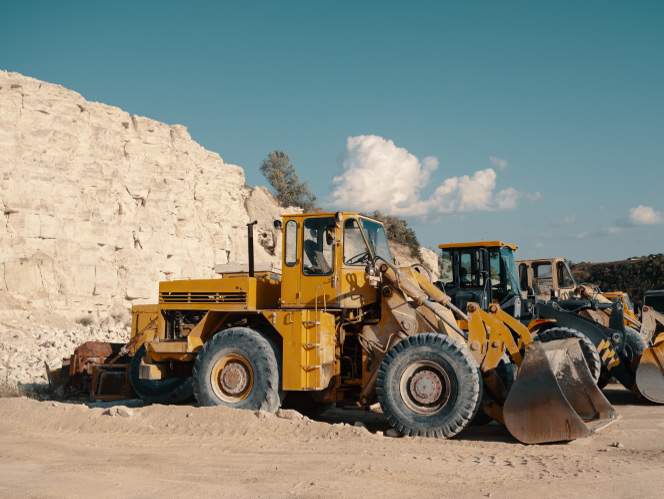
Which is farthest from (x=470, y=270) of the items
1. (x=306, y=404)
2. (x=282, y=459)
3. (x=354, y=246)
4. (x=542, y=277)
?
(x=282, y=459)

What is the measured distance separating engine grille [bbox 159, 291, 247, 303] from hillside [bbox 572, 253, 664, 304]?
28.3 m

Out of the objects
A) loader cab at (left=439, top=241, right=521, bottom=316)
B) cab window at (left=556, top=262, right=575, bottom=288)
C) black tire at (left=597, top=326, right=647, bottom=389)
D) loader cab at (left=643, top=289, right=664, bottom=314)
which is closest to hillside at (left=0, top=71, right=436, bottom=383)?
loader cab at (left=439, top=241, right=521, bottom=316)

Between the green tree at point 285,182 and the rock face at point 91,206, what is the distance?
611 inches

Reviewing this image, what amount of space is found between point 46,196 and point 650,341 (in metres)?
19.5

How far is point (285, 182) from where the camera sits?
49094 mm

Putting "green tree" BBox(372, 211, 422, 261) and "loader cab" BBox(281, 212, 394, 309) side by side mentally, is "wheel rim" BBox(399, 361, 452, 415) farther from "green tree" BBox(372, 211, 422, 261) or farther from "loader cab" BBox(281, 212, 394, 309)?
"green tree" BBox(372, 211, 422, 261)

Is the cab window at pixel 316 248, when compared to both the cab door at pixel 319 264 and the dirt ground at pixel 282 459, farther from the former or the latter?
the dirt ground at pixel 282 459

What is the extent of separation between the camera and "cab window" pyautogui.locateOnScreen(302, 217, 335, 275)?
9477 mm

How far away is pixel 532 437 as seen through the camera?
25.5 feet

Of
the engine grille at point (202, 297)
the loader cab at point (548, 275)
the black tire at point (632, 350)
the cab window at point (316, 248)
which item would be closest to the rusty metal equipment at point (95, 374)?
the engine grille at point (202, 297)

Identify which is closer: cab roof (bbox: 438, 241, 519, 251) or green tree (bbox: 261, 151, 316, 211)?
cab roof (bbox: 438, 241, 519, 251)

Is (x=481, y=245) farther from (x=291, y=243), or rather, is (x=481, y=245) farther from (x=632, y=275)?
(x=632, y=275)

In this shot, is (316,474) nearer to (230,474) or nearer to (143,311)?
(230,474)

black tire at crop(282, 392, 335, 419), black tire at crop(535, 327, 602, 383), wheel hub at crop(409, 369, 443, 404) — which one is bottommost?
black tire at crop(282, 392, 335, 419)
